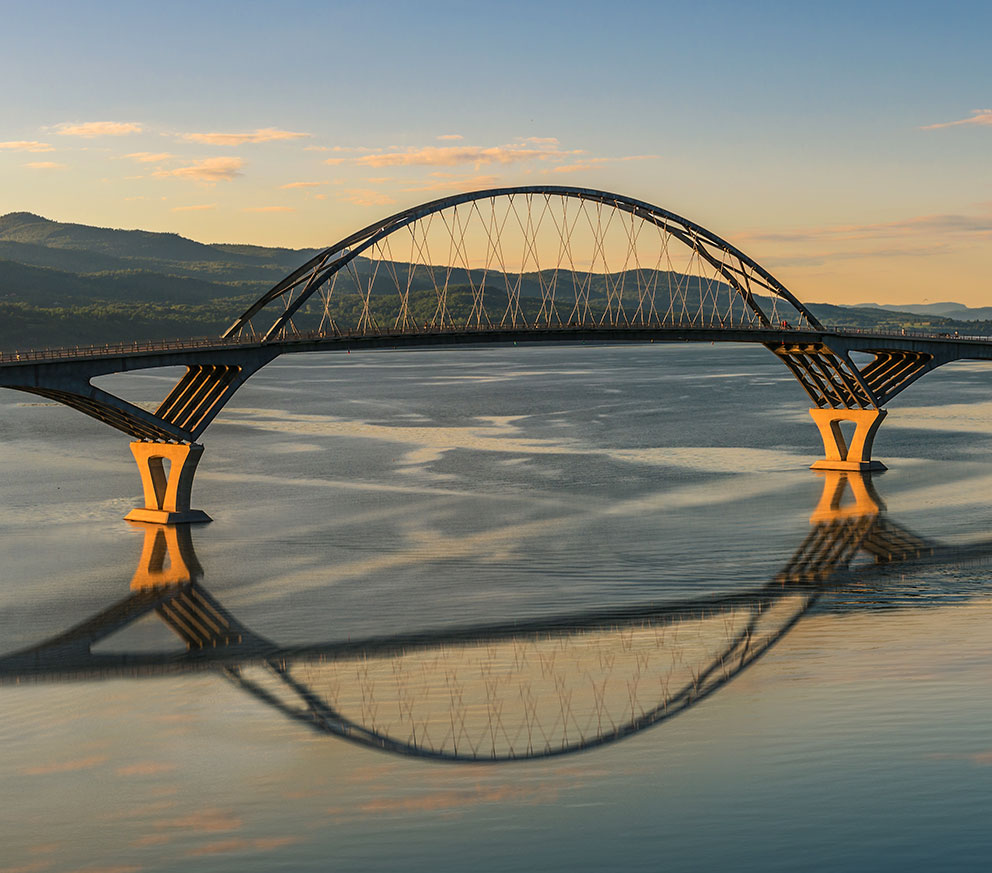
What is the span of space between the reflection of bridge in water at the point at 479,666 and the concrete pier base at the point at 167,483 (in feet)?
36.1

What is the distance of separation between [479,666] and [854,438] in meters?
54.9

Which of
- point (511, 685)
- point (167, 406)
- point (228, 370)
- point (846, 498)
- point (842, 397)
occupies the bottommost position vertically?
point (511, 685)

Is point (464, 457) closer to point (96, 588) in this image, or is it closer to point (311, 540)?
point (311, 540)

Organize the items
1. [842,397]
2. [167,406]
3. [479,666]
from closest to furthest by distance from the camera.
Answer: [479,666]
[167,406]
[842,397]

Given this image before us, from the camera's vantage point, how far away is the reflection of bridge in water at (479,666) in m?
34.8

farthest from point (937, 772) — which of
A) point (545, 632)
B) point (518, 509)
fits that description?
point (518, 509)

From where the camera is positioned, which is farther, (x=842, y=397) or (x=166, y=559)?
(x=842, y=397)

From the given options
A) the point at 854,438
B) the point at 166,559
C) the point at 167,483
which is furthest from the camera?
the point at 854,438

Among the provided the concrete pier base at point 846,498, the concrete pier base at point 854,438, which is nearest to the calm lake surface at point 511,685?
the concrete pier base at point 846,498

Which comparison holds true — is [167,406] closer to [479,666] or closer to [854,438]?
[479,666]

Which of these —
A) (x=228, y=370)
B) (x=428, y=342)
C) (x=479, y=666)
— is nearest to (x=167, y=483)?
(x=228, y=370)

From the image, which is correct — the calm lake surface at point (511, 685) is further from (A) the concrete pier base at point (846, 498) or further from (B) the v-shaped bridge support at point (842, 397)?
(B) the v-shaped bridge support at point (842, 397)

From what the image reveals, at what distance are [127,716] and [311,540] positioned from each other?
87.0 ft

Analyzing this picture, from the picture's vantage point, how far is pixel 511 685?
38.2 meters
